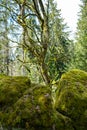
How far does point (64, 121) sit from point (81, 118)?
1.55ft

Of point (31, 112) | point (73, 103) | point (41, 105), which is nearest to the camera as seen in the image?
point (31, 112)

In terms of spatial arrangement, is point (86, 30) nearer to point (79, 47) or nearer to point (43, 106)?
point (79, 47)

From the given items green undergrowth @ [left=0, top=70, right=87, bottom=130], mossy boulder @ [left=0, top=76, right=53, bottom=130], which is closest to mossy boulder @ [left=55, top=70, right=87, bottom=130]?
green undergrowth @ [left=0, top=70, right=87, bottom=130]

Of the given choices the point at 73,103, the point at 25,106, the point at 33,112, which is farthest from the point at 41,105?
the point at 73,103

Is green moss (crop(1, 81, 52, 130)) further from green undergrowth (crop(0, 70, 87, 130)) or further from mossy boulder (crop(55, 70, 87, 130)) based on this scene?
mossy boulder (crop(55, 70, 87, 130))

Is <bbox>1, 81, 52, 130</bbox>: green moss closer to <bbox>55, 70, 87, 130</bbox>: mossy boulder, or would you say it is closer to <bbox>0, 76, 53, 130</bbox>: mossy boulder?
<bbox>0, 76, 53, 130</bbox>: mossy boulder

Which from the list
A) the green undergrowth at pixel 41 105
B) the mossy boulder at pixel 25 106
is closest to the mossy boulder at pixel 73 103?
the green undergrowth at pixel 41 105

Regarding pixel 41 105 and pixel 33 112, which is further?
pixel 41 105

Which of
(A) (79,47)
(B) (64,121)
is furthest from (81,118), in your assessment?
(A) (79,47)

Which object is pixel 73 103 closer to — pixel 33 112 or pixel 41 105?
pixel 41 105

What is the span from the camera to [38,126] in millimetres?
5523

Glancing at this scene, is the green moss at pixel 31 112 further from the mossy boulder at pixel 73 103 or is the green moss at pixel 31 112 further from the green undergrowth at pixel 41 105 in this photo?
the mossy boulder at pixel 73 103

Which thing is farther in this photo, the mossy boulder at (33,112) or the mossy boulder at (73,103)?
the mossy boulder at (73,103)

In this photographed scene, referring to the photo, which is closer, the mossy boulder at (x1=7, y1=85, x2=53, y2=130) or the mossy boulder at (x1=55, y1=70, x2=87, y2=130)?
the mossy boulder at (x1=7, y1=85, x2=53, y2=130)
